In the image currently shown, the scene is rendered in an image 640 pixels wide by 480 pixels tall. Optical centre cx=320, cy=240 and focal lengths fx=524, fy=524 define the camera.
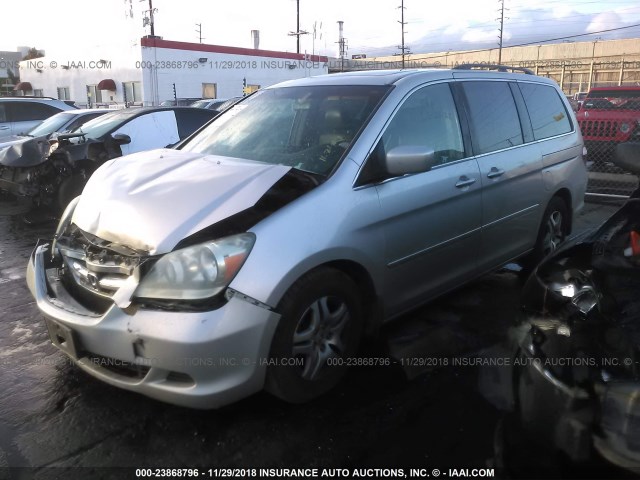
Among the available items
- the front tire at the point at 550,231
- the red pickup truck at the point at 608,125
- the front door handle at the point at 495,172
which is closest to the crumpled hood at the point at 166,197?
the front door handle at the point at 495,172

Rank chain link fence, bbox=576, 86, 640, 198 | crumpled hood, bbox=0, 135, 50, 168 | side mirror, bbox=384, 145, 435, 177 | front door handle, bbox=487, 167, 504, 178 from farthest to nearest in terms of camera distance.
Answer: chain link fence, bbox=576, 86, 640, 198 < crumpled hood, bbox=0, 135, 50, 168 < front door handle, bbox=487, 167, 504, 178 < side mirror, bbox=384, 145, 435, 177

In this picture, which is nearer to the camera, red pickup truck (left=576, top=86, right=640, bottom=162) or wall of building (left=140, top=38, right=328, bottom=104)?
red pickup truck (left=576, top=86, right=640, bottom=162)

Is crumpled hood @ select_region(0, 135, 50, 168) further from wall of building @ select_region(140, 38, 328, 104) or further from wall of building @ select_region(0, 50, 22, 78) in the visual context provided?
wall of building @ select_region(0, 50, 22, 78)

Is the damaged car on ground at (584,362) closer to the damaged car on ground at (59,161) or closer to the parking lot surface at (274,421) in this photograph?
the parking lot surface at (274,421)

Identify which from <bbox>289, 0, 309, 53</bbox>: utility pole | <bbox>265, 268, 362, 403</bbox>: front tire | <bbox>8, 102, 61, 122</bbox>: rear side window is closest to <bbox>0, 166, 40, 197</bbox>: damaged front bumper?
<bbox>8, 102, 61, 122</bbox>: rear side window

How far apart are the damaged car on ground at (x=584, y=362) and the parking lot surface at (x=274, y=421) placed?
0.30 meters

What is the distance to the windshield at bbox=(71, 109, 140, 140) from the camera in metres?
7.55

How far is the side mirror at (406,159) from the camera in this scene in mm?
2934

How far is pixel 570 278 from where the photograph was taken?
2.16 metres

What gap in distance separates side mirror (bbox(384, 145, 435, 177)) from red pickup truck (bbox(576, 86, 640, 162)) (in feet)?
25.2

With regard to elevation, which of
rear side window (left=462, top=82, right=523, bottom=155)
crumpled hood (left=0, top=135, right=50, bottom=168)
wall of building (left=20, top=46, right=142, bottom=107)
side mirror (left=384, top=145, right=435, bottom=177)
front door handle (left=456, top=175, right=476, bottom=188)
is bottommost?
crumpled hood (left=0, top=135, right=50, bottom=168)

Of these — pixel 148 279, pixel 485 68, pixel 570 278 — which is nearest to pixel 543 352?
pixel 570 278

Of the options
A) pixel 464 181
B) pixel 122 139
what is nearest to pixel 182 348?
pixel 464 181

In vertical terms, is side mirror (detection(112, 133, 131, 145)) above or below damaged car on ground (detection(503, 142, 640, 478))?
above
